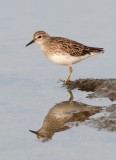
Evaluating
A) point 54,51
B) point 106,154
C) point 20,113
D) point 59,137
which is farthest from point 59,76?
point 106,154

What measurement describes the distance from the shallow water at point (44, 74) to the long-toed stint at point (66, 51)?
408mm

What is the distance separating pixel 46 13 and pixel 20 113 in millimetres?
6739

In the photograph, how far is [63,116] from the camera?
44.1ft

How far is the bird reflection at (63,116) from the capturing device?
41.5 ft

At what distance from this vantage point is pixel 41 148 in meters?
11.7

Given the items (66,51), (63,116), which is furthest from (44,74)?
(63,116)

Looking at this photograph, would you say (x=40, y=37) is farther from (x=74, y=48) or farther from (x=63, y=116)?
(x=63, y=116)

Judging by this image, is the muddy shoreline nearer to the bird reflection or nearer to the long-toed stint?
the long-toed stint

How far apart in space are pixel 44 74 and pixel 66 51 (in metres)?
0.74

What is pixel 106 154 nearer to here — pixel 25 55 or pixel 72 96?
pixel 72 96

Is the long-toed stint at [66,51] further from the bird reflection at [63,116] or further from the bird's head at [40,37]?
the bird reflection at [63,116]

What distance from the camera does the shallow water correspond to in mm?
11685

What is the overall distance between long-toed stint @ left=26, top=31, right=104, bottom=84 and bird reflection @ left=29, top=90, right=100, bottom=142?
1.62 metres

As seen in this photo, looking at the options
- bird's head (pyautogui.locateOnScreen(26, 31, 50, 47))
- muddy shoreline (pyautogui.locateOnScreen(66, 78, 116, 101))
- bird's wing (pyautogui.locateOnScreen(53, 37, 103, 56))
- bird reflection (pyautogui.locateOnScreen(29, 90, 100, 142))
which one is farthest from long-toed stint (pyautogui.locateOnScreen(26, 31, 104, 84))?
bird reflection (pyautogui.locateOnScreen(29, 90, 100, 142))
